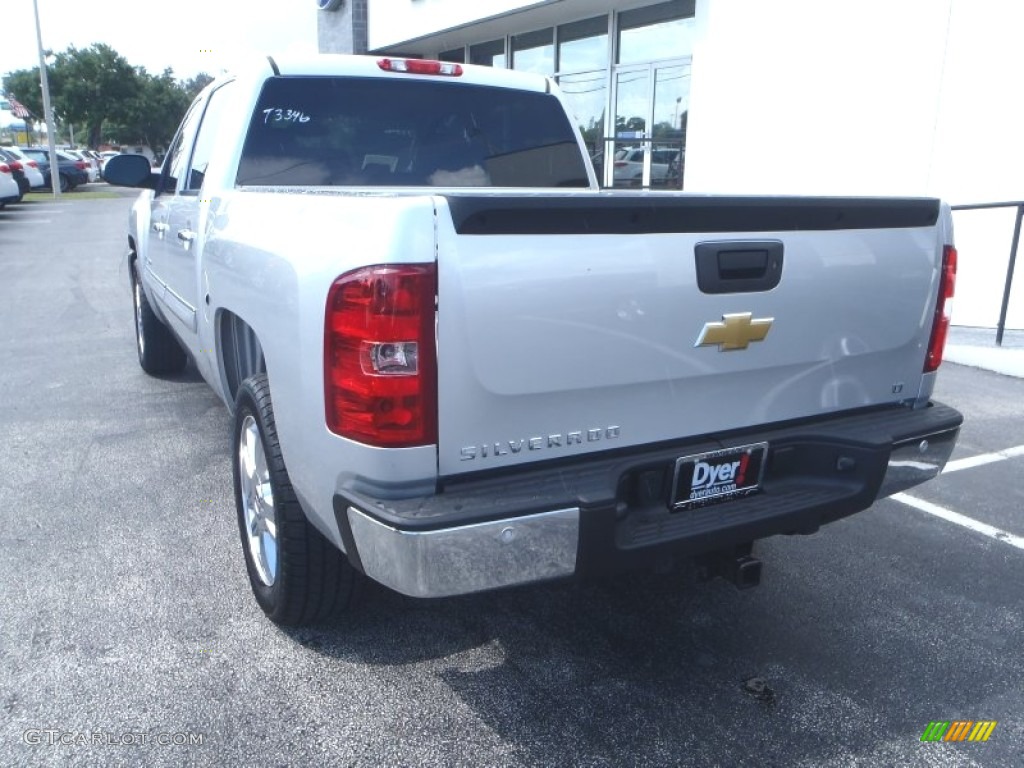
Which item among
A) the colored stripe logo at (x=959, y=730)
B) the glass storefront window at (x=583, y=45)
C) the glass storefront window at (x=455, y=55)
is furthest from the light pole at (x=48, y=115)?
the colored stripe logo at (x=959, y=730)

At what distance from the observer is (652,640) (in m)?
3.22

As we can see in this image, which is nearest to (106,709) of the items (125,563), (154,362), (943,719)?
(125,563)

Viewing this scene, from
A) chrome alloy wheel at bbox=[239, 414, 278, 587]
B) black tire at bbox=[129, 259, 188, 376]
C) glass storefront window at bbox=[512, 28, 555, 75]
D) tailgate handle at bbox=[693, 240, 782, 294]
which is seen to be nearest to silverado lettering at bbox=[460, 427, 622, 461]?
tailgate handle at bbox=[693, 240, 782, 294]

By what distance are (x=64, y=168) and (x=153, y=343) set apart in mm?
33821

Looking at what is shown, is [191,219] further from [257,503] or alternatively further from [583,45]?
[583,45]

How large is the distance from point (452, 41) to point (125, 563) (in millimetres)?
17532

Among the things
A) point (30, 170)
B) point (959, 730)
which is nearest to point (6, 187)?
point (30, 170)

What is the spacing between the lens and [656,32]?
13.2 metres

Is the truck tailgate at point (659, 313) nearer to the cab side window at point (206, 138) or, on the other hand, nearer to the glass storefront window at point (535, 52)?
the cab side window at point (206, 138)

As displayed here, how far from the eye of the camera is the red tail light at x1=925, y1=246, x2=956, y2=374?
10.5 ft

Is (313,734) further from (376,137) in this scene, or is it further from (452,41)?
(452,41)

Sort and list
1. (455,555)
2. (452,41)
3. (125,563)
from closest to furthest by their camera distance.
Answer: (455,555) < (125,563) < (452,41)

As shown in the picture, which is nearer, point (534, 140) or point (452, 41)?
point (534, 140)

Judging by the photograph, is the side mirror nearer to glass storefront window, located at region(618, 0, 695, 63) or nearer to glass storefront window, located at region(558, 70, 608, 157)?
glass storefront window, located at region(618, 0, 695, 63)
